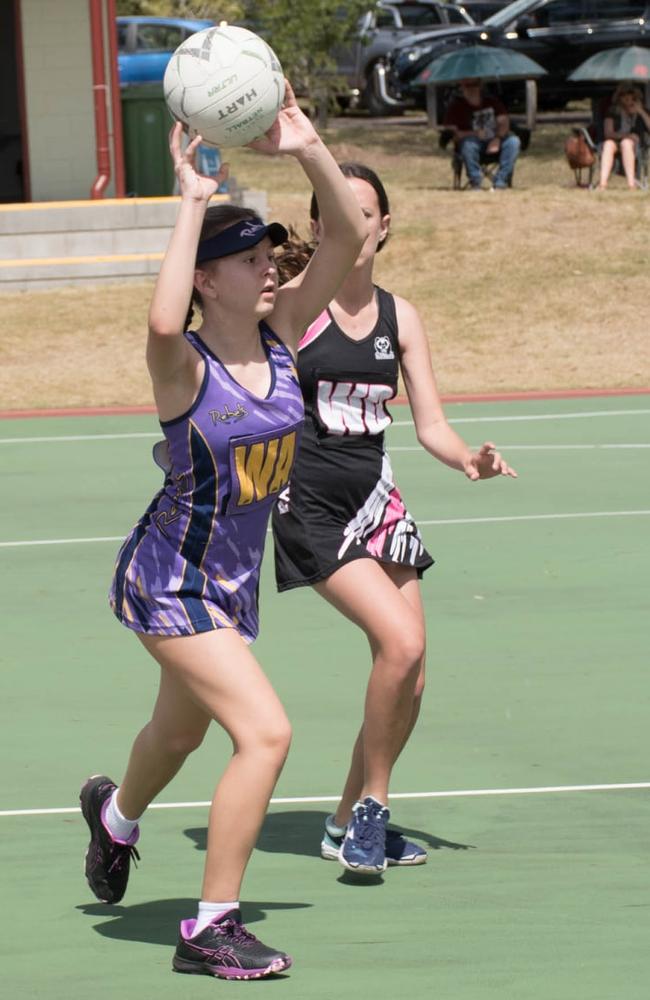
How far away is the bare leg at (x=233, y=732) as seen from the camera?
4.91 metres

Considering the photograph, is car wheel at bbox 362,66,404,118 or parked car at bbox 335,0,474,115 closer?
parked car at bbox 335,0,474,115

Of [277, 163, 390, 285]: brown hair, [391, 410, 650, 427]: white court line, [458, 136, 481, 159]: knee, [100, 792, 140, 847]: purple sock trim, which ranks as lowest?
[391, 410, 650, 427]: white court line

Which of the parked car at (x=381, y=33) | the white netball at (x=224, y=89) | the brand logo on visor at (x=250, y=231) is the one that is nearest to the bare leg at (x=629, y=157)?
the parked car at (x=381, y=33)

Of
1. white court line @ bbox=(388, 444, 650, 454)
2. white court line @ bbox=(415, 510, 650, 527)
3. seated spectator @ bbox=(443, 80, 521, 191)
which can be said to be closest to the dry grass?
seated spectator @ bbox=(443, 80, 521, 191)

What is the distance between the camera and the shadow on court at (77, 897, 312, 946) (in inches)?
211

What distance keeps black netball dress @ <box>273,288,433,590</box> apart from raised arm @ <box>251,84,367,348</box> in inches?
22.8

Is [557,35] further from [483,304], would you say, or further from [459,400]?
[459,400]

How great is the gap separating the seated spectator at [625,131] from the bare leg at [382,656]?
799 inches

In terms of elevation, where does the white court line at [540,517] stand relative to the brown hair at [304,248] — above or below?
below

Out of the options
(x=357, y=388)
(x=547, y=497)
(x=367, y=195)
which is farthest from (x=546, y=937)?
(x=547, y=497)

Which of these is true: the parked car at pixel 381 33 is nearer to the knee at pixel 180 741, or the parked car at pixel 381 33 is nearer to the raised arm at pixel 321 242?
the raised arm at pixel 321 242

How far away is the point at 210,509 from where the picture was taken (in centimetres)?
511

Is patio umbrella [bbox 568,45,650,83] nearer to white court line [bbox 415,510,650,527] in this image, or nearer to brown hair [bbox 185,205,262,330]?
white court line [bbox 415,510,650,527]

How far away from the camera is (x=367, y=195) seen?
6.12 meters
